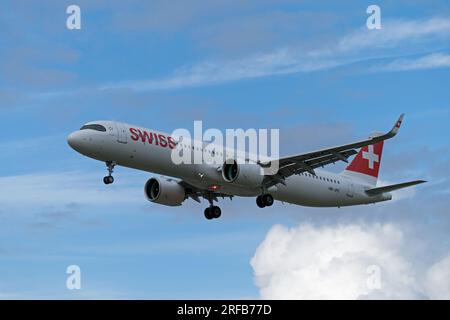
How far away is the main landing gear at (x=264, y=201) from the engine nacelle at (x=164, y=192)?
18.3 ft

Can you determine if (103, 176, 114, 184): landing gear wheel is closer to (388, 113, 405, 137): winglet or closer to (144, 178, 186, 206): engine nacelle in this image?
(144, 178, 186, 206): engine nacelle

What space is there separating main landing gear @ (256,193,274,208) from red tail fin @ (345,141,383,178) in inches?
468

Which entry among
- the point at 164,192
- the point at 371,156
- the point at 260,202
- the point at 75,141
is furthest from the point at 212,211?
the point at 371,156

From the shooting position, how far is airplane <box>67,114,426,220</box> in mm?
50781

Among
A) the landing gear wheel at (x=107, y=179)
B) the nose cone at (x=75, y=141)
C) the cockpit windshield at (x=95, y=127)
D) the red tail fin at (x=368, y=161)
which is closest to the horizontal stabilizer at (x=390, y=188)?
the red tail fin at (x=368, y=161)

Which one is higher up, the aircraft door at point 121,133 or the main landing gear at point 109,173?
the aircraft door at point 121,133

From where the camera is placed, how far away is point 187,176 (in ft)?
175

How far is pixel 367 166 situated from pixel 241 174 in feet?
56.7

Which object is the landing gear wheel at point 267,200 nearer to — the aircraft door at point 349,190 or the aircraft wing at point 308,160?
the aircraft wing at point 308,160

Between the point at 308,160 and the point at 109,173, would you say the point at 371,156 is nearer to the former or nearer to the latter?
the point at 308,160

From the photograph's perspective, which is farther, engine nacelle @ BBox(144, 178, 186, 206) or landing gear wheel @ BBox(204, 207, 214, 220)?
landing gear wheel @ BBox(204, 207, 214, 220)

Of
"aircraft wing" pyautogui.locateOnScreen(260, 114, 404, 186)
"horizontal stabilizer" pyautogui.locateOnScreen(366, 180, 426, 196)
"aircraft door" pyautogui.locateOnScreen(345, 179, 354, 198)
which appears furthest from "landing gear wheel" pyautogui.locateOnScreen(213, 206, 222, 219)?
"horizontal stabilizer" pyautogui.locateOnScreen(366, 180, 426, 196)

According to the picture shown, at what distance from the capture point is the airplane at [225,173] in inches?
1999
